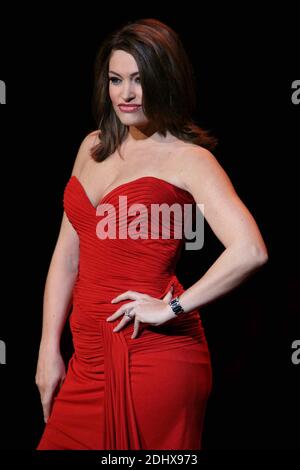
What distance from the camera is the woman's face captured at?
7.89 feet

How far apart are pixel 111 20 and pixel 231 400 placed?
1.52m

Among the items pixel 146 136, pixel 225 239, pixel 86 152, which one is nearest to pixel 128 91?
pixel 146 136

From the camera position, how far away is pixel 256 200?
10.7 ft

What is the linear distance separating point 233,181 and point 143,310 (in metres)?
1.03

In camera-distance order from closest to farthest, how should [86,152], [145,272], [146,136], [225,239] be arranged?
[225,239] < [145,272] < [146,136] < [86,152]

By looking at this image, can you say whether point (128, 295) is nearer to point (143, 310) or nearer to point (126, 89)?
point (143, 310)

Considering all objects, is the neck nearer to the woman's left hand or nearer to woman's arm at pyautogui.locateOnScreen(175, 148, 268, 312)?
woman's arm at pyautogui.locateOnScreen(175, 148, 268, 312)

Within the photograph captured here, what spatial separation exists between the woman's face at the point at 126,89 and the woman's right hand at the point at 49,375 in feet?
2.38

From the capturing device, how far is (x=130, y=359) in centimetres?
238

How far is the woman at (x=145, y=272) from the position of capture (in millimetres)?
2338

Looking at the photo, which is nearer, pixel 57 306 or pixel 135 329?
pixel 135 329

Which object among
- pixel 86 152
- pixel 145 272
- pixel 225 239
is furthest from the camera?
pixel 86 152

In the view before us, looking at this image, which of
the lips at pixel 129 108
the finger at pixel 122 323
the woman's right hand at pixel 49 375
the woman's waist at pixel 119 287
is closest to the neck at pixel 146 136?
the lips at pixel 129 108
